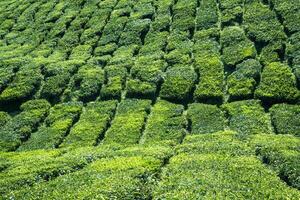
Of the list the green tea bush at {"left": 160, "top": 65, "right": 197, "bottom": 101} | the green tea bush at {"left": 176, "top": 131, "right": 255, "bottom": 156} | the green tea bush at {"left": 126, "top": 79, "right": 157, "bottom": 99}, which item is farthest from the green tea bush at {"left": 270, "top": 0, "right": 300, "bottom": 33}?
the green tea bush at {"left": 176, "top": 131, "right": 255, "bottom": 156}

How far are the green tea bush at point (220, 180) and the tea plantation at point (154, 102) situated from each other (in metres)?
0.05

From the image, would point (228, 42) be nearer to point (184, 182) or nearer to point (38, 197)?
point (184, 182)

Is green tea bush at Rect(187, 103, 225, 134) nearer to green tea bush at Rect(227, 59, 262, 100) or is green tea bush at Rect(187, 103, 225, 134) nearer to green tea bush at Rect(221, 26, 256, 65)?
green tea bush at Rect(227, 59, 262, 100)

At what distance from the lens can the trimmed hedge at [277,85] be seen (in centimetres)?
2894

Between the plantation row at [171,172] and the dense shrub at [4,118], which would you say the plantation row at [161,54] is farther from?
the plantation row at [171,172]

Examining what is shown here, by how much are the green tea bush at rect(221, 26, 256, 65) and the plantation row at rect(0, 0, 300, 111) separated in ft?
0.25

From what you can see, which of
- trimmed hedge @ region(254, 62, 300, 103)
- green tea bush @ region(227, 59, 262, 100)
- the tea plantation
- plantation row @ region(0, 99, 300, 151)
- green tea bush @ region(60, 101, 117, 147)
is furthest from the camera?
green tea bush @ region(227, 59, 262, 100)

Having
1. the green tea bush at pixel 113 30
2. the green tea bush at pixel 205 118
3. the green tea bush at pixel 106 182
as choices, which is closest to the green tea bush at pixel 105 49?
the green tea bush at pixel 113 30

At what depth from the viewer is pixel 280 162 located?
20625mm

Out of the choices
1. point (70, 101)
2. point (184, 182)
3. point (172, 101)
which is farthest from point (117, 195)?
point (70, 101)

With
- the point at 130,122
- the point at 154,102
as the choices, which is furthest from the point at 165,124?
the point at 154,102

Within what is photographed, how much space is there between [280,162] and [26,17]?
1545 inches

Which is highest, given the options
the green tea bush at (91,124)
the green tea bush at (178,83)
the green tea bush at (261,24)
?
the green tea bush at (261,24)

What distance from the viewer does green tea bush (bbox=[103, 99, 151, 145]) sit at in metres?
29.0
